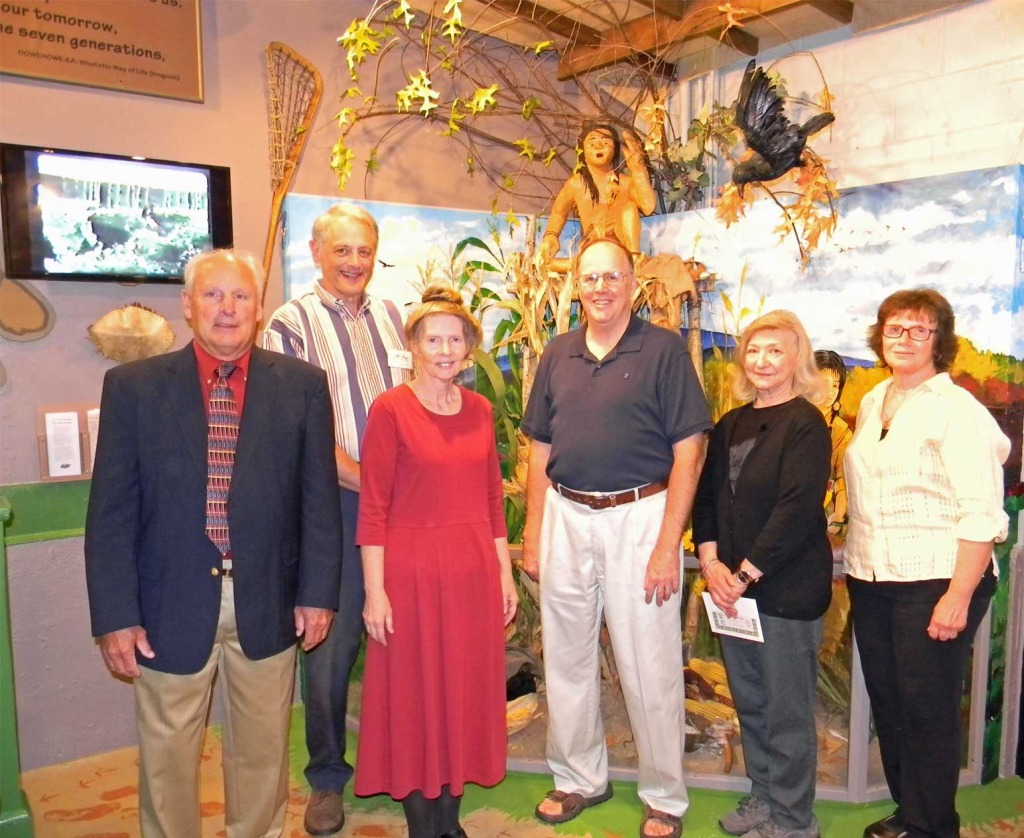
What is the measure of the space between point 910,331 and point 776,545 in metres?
0.68

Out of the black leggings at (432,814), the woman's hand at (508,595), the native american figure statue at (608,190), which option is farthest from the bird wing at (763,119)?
the black leggings at (432,814)

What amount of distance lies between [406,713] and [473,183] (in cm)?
270

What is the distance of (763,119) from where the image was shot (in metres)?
3.26

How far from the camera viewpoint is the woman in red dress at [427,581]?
1.93 m

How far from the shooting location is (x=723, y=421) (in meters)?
2.32

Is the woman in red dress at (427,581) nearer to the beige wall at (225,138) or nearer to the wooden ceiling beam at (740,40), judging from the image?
the beige wall at (225,138)

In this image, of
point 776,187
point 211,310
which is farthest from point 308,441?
point 776,187

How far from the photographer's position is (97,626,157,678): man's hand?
1.74m

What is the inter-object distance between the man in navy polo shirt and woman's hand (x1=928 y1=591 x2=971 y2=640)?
668 millimetres

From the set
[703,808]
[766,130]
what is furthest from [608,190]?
[703,808]

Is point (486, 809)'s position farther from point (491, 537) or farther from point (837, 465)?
point (837, 465)

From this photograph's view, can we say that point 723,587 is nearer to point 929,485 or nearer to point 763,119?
point 929,485

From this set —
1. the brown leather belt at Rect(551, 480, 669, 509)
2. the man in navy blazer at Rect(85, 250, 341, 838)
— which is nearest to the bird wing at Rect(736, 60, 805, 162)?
the brown leather belt at Rect(551, 480, 669, 509)

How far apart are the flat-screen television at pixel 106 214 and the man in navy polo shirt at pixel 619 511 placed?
4.80ft
